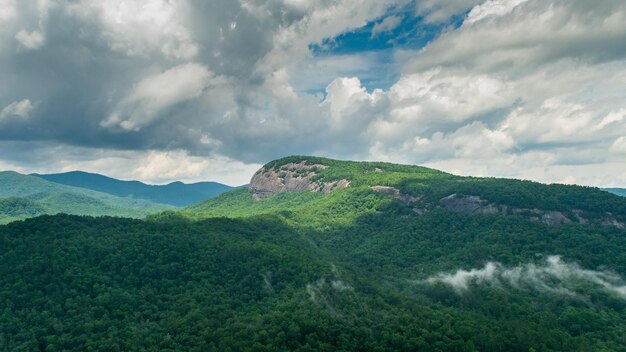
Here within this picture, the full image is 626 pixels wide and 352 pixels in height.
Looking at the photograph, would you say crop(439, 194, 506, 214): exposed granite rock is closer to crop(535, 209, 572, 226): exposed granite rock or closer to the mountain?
the mountain

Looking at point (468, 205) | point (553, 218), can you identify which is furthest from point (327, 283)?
point (553, 218)

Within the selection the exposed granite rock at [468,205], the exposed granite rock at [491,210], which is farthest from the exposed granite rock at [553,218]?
the exposed granite rock at [468,205]

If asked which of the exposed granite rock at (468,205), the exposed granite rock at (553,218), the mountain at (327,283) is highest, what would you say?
the exposed granite rock at (468,205)

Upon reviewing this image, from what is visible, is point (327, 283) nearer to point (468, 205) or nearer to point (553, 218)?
point (468, 205)

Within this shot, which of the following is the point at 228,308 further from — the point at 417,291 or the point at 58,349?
the point at 417,291

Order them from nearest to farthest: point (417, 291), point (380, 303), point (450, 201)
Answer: point (380, 303), point (417, 291), point (450, 201)

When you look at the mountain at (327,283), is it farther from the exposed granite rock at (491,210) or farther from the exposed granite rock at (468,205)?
the exposed granite rock at (468,205)

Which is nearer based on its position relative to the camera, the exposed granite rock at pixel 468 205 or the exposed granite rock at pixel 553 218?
the exposed granite rock at pixel 553 218

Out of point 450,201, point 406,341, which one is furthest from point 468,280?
Result: point 450,201
